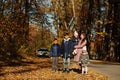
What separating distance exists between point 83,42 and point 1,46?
45.7 ft

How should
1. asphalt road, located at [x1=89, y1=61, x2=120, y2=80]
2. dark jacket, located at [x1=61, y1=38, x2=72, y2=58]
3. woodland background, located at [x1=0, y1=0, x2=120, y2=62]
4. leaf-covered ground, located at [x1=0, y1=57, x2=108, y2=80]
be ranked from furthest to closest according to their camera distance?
woodland background, located at [x1=0, y1=0, x2=120, y2=62] < dark jacket, located at [x1=61, y1=38, x2=72, y2=58] < asphalt road, located at [x1=89, y1=61, x2=120, y2=80] < leaf-covered ground, located at [x1=0, y1=57, x2=108, y2=80]

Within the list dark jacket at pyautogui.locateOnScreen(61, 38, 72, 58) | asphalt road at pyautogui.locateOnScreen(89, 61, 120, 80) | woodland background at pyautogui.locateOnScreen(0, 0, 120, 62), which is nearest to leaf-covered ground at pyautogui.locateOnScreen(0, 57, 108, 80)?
asphalt road at pyautogui.locateOnScreen(89, 61, 120, 80)

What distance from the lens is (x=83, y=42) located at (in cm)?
1719

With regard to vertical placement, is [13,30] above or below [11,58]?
above

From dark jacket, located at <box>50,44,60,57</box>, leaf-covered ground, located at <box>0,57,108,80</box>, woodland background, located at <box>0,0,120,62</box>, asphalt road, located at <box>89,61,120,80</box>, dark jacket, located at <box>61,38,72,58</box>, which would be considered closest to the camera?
leaf-covered ground, located at <box>0,57,108,80</box>

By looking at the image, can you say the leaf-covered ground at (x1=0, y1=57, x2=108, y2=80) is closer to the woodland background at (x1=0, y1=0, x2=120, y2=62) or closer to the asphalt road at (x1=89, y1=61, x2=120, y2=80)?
the asphalt road at (x1=89, y1=61, x2=120, y2=80)

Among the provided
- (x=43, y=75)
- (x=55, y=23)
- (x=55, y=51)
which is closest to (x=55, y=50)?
(x=55, y=51)

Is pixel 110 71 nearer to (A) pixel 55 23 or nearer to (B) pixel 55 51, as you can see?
(B) pixel 55 51

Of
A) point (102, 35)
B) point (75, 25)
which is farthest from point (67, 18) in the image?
point (102, 35)

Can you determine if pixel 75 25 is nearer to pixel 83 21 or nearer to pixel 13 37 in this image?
pixel 83 21

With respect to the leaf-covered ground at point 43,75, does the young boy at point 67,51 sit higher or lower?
higher

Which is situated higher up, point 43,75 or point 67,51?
point 67,51

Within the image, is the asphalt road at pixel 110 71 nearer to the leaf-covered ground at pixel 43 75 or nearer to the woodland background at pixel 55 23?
the leaf-covered ground at pixel 43 75

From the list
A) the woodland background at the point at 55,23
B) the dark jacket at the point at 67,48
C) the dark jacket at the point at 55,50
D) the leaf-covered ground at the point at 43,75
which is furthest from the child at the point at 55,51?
the woodland background at the point at 55,23
